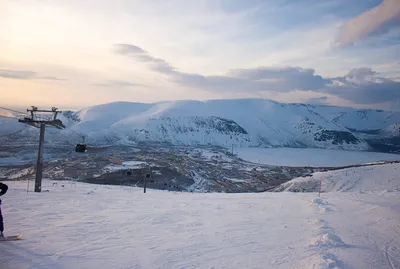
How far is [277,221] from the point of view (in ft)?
45.5

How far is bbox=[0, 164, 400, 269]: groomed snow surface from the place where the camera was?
27.8 feet

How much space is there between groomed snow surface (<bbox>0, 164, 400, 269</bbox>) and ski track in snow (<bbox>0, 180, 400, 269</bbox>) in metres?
0.03

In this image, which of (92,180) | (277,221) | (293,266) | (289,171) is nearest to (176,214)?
(277,221)

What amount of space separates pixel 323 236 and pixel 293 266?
324 cm

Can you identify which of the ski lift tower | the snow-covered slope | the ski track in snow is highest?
the ski lift tower

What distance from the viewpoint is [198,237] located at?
10945 millimetres

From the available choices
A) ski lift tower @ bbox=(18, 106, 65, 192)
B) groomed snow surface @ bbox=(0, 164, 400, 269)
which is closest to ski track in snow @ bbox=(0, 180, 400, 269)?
groomed snow surface @ bbox=(0, 164, 400, 269)

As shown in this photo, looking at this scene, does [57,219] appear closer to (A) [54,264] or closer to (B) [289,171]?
(A) [54,264]

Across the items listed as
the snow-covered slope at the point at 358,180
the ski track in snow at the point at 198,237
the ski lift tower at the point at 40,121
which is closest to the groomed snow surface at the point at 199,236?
the ski track in snow at the point at 198,237

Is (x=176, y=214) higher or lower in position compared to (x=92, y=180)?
higher

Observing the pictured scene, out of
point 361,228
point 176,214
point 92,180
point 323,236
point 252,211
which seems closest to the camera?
point 323,236

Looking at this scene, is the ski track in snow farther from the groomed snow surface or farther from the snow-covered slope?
the snow-covered slope

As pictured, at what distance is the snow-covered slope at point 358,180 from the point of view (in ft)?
139

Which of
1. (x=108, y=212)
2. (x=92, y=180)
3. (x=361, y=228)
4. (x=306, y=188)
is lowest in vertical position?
(x=92, y=180)
